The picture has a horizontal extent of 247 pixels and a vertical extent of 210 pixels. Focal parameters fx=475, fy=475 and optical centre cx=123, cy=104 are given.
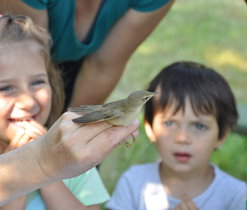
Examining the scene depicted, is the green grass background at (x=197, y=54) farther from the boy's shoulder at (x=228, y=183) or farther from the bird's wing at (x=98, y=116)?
the bird's wing at (x=98, y=116)

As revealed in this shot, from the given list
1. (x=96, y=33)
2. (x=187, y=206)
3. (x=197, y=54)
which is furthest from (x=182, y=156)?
(x=197, y=54)

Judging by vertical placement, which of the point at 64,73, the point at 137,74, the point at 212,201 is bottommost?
the point at 137,74

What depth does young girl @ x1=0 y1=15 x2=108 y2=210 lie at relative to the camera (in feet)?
6.14

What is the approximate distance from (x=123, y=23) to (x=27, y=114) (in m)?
0.93

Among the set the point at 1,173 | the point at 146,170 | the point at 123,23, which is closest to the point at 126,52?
the point at 123,23

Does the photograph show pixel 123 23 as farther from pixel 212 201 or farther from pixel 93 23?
pixel 212 201

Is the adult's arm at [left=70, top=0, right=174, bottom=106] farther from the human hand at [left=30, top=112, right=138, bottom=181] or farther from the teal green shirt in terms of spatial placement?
the human hand at [left=30, top=112, right=138, bottom=181]

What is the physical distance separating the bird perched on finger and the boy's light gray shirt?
1.22 m

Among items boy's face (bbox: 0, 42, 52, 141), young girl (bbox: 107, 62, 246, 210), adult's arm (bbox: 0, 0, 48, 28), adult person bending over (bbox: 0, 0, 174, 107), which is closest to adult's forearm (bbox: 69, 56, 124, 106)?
adult person bending over (bbox: 0, 0, 174, 107)

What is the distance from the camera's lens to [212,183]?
8.18 feet

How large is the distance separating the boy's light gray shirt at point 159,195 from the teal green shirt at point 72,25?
74 cm

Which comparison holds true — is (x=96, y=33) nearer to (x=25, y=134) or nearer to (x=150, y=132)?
(x=150, y=132)

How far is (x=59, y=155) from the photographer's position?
47.4 inches

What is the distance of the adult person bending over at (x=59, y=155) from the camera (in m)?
1.20
